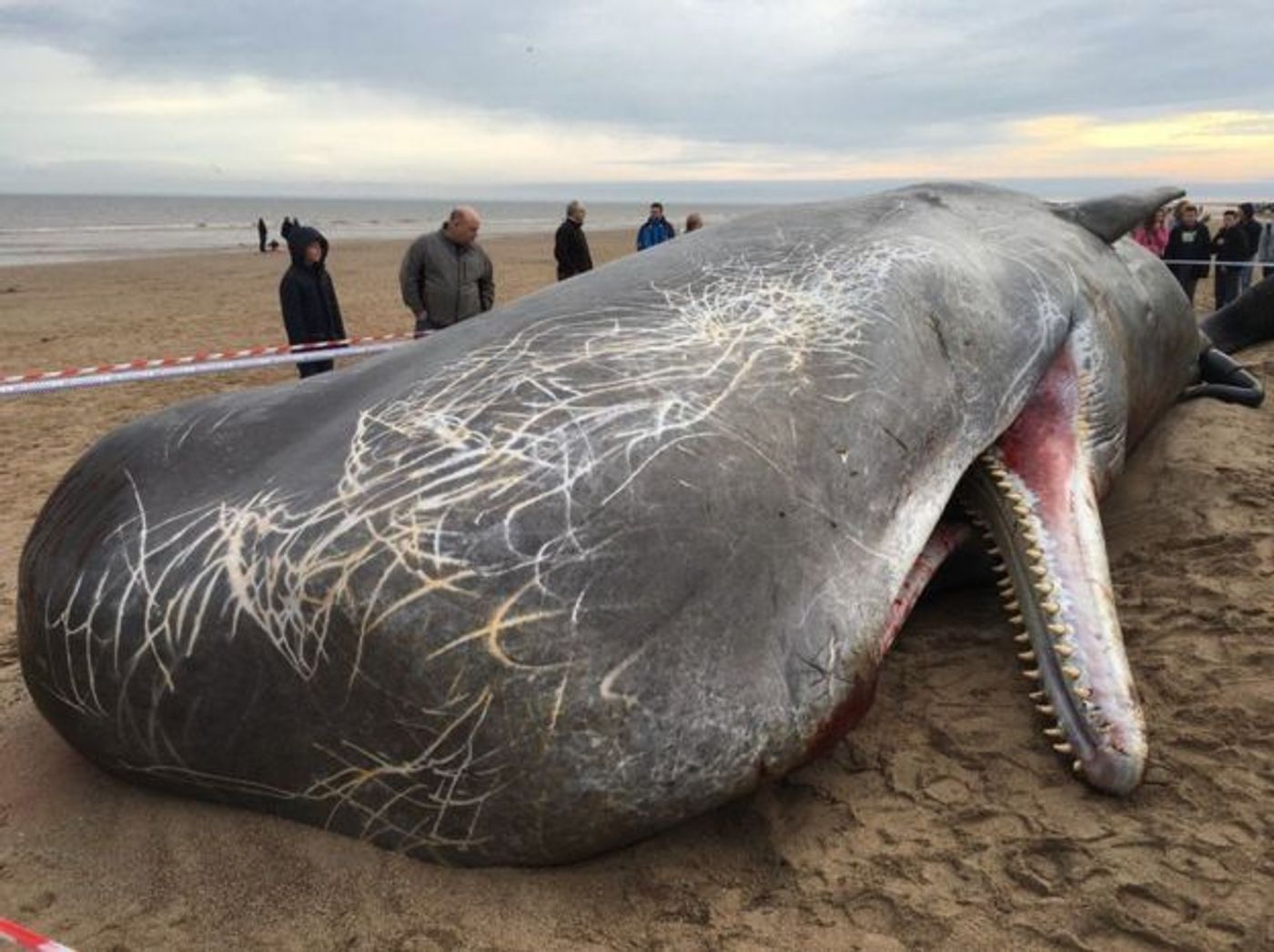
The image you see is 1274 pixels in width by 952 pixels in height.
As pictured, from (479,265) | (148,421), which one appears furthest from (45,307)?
(148,421)

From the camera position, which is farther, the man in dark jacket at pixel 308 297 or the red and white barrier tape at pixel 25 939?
the man in dark jacket at pixel 308 297

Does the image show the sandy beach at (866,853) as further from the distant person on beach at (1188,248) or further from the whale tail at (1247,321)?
the distant person on beach at (1188,248)

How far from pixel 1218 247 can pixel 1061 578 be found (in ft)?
46.6

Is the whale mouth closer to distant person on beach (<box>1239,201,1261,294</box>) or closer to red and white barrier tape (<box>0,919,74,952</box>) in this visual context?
red and white barrier tape (<box>0,919,74,952</box>)

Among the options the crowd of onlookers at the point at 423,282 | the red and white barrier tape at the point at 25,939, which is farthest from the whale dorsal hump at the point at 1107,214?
the red and white barrier tape at the point at 25,939

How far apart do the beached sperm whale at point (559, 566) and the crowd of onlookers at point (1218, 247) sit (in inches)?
501

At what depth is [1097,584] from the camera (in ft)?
12.6

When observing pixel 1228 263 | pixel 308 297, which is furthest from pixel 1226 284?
pixel 308 297

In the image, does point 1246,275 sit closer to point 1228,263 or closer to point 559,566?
point 1228,263

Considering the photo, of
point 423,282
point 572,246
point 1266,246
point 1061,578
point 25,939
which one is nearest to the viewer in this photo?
point 25,939

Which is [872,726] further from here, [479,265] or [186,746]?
[479,265]

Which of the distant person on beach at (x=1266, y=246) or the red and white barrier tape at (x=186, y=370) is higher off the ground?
the distant person on beach at (x=1266, y=246)

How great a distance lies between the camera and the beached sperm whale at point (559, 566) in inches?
114

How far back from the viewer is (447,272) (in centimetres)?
893
